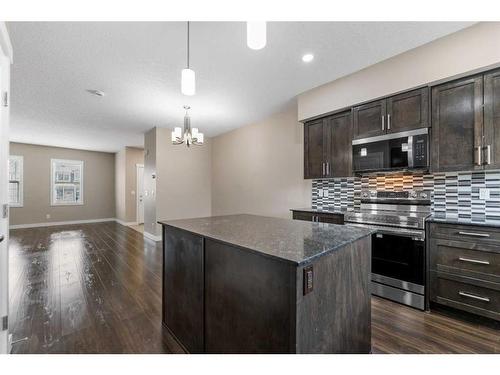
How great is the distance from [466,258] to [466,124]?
4.11 feet

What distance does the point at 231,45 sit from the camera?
2350 millimetres

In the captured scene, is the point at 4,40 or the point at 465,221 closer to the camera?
the point at 4,40

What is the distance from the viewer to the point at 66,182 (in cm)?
795

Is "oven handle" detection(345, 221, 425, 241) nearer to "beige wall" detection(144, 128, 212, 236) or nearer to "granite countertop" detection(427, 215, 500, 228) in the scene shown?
"granite countertop" detection(427, 215, 500, 228)

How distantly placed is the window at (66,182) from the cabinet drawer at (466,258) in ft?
32.0

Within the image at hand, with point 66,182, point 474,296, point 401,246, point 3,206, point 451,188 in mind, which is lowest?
point 474,296

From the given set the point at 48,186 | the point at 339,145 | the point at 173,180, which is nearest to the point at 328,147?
the point at 339,145

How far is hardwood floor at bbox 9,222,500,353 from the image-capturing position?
1.79 m

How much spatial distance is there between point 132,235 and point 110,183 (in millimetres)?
3839

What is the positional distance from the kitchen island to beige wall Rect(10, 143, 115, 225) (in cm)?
824

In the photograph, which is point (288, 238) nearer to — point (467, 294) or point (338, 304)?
point (338, 304)

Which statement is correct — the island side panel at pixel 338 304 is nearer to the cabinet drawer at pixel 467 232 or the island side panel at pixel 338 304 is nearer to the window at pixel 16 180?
the cabinet drawer at pixel 467 232
